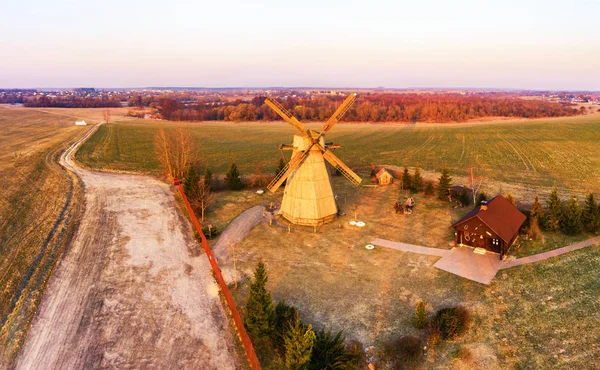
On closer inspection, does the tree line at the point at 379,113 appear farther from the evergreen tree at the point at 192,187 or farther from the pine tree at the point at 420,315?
the pine tree at the point at 420,315

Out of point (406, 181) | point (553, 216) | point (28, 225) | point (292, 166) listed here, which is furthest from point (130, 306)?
point (406, 181)

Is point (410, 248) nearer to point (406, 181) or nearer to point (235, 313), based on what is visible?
point (235, 313)

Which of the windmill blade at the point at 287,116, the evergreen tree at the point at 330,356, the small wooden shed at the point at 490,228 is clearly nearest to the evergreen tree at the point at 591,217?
the small wooden shed at the point at 490,228

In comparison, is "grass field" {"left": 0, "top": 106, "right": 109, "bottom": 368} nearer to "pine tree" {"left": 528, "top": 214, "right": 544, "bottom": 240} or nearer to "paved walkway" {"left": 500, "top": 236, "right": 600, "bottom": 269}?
"paved walkway" {"left": 500, "top": 236, "right": 600, "bottom": 269}

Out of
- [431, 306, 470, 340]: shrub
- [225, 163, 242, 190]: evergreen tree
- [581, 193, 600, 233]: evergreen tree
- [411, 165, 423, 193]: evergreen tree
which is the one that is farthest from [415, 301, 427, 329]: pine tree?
[225, 163, 242, 190]: evergreen tree

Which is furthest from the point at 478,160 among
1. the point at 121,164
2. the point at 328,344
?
the point at 121,164

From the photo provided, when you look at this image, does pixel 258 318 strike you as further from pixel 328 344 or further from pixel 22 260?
pixel 22 260
